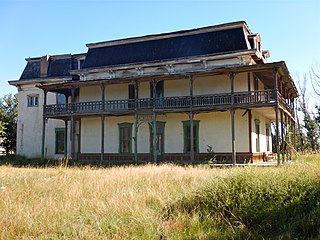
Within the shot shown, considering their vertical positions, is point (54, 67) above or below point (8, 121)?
above

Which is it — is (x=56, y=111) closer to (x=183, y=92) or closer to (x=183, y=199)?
(x=183, y=92)

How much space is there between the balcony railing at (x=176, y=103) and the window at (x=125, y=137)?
171 centimetres

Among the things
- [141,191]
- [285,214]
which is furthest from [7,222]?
[285,214]

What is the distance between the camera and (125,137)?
24.7m

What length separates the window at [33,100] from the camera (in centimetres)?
3097

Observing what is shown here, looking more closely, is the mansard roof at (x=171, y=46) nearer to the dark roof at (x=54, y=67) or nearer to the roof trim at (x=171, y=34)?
the roof trim at (x=171, y=34)

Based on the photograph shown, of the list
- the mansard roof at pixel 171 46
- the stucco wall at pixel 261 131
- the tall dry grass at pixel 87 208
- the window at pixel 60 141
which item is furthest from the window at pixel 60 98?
the tall dry grass at pixel 87 208

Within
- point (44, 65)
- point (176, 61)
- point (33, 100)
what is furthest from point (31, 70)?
point (176, 61)

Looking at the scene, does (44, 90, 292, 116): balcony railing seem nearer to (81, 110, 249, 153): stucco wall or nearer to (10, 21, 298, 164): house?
(10, 21, 298, 164): house

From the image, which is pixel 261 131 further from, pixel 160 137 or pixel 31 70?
pixel 31 70

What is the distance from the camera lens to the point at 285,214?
21.1 ft

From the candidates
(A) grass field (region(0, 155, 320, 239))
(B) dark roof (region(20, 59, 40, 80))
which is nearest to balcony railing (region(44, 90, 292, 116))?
(B) dark roof (region(20, 59, 40, 80))

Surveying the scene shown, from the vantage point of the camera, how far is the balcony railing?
19398 mm

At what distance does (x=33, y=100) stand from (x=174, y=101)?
52.7 feet
